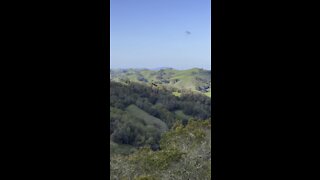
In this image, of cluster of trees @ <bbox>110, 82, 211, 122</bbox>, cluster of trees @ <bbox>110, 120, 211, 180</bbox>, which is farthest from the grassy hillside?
cluster of trees @ <bbox>110, 120, 211, 180</bbox>

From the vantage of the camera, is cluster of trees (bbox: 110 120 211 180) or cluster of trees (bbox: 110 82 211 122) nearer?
cluster of trees (bbox: 110 82 211 122)

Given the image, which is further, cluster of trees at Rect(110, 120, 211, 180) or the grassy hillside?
cluster of trees at Rect(110, 120, 211, 180)

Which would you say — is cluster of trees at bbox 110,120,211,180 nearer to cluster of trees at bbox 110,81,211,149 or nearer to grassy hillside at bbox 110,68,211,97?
cluster of trees at bbox 110,81,211,149

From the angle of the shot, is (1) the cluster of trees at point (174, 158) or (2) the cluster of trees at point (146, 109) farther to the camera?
(1) the cluster of trees at point (174, 158)

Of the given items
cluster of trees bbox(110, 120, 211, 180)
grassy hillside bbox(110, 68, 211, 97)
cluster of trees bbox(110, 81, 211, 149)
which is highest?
grassy hillside bbox(110, 68, 211, 97)

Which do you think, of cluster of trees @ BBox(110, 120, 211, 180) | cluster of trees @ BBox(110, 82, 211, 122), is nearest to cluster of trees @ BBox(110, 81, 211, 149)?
cluster of trees @ BBox(110, 82, 211, 122)

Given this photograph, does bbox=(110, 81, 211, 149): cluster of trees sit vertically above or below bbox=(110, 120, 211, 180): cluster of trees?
above

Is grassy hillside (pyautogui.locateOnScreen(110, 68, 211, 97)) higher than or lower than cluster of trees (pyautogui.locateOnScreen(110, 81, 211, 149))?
higher

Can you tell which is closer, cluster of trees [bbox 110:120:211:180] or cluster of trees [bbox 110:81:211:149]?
cluster of trees [bbox 110:81:211:149]

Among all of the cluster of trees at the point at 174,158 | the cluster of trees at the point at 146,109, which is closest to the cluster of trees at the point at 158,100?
the cluster of trees at the point at 146,109

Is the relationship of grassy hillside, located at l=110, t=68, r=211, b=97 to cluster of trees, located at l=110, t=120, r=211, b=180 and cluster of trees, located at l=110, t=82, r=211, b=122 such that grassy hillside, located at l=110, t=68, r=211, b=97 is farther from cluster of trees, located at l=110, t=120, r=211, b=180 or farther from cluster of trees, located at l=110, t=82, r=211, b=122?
cluster of trees, located at l=110, t=120, r=211, b=180

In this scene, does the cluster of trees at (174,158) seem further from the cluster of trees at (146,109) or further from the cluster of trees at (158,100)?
the cluster of trees at (158,100)

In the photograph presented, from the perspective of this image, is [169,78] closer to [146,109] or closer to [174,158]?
[146,109]
